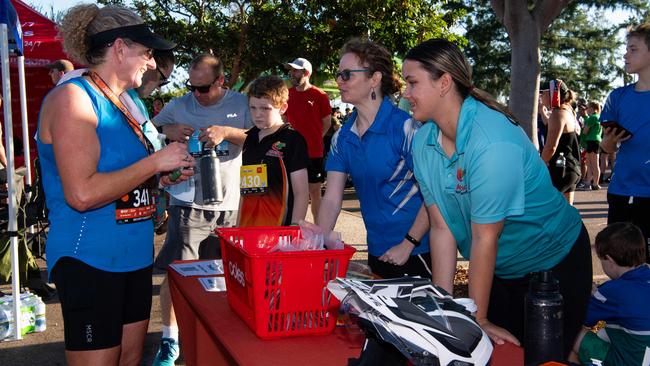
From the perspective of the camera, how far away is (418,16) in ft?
64.6

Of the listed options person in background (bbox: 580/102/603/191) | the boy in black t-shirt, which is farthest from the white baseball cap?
person in background (bbox: 580/102/603/191)

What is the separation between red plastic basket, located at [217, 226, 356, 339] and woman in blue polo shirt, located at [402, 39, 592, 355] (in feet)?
1.52

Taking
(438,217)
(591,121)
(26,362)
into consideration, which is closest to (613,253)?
(438,217)

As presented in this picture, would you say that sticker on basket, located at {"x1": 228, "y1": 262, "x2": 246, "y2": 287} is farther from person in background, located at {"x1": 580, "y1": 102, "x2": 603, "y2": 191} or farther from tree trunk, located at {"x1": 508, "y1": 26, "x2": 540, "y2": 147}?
person in background, located at {"x1": 580, "y1": 102, "x2": 603, "y2": 191}

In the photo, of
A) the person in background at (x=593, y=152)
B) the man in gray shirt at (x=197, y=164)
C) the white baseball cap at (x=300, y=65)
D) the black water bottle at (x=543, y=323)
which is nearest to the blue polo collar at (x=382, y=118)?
the man in gray shirt at (x=197, y=164)

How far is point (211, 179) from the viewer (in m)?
3.43

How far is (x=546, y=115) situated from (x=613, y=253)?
4625mm

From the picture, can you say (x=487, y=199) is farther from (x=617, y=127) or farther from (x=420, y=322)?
(x=617, y=127)

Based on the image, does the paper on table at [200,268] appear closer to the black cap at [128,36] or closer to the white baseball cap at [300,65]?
the black cap at [128,36]

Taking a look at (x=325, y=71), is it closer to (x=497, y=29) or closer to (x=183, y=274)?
(x=183, y=274)

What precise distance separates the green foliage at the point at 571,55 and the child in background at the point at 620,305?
44.0m

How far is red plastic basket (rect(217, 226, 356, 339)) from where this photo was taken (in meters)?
2.06

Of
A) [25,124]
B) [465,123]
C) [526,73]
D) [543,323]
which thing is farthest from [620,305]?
[25,124]

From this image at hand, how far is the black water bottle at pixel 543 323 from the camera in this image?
5.78 feet
